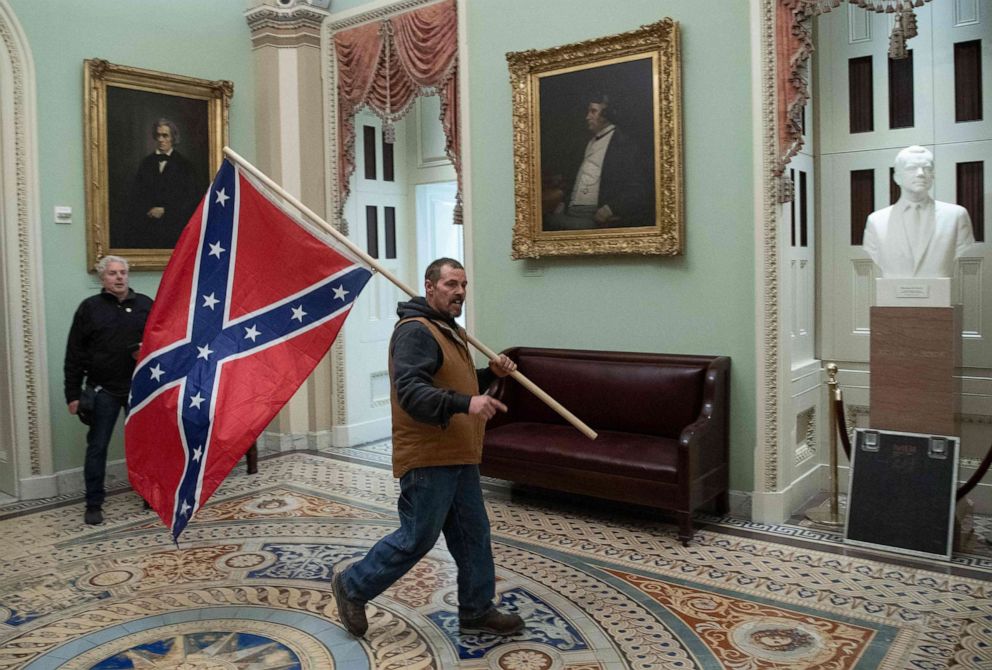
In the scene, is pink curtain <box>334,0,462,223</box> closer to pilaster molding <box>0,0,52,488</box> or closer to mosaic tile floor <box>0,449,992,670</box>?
pilaster molding <box>0,0,52,488</box>

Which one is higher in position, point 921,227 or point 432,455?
point 921,227

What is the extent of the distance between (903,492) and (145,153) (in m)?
5.93

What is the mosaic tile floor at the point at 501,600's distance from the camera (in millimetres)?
3527

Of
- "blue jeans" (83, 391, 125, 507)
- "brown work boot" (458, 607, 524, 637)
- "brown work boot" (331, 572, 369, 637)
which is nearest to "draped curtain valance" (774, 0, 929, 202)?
"brown work boot" (458, 607, 524, 637)

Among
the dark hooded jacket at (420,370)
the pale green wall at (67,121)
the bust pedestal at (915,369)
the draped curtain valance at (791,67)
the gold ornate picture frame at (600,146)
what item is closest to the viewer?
the dark hooded jacket at (420,370)

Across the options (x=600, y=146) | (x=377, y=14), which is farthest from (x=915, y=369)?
(x=377, y=14)

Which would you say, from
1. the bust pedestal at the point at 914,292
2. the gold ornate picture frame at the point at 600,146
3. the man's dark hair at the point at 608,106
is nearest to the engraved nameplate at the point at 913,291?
the bust pedestal at the point at 914,292

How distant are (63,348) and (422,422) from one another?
14.0 feet

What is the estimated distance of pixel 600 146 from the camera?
592cm

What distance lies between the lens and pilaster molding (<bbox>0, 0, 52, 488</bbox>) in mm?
6047

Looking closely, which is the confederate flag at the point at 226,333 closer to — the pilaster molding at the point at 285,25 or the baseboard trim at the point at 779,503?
the baseboard trim at the point at 779,503

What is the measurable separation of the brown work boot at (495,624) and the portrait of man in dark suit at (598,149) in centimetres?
298

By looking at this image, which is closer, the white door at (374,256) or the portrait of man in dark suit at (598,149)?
the portrait of man in dark suit at (598,149)

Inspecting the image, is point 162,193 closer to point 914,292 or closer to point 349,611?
point 349,611
